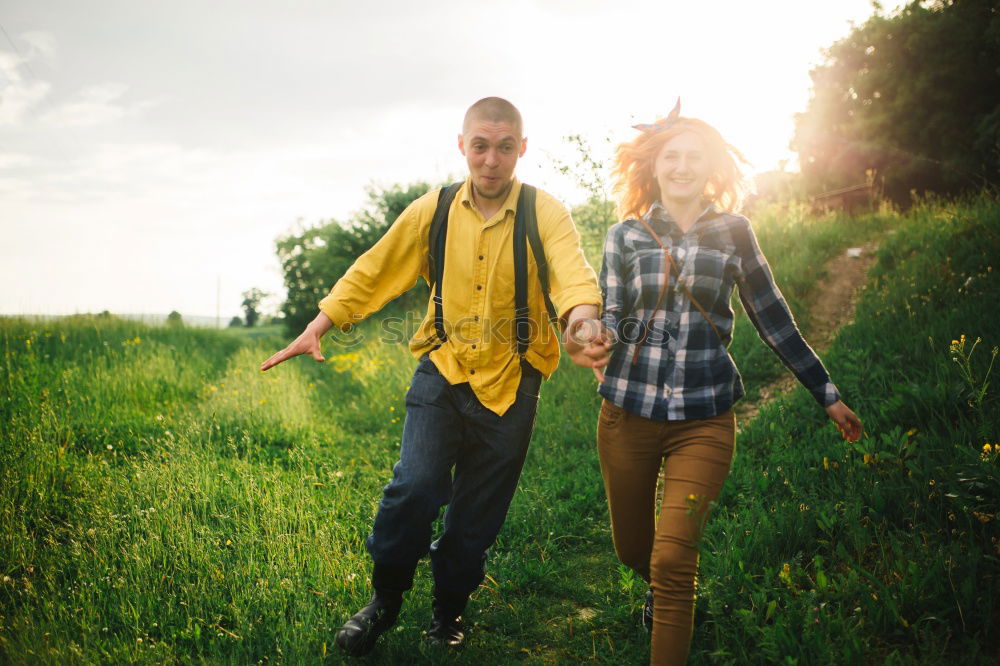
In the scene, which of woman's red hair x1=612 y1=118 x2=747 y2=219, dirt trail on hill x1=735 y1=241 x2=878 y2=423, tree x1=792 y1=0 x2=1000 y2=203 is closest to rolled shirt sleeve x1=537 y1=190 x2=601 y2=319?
woman's red hair x1=612 y1=118 x2=747 y2=219

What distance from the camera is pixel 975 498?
2.77m

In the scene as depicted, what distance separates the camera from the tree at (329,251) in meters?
14.9

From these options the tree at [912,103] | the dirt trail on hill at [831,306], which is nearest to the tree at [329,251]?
the dirt trail on hill at [831,306]

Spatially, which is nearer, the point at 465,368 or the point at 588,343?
the point at 588,343

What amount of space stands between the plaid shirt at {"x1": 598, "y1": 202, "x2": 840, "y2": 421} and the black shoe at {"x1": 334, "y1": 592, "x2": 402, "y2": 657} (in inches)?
57.6

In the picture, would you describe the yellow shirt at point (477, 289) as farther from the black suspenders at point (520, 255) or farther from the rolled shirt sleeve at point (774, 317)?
the rolled shirt sleeve at point (774, 317)

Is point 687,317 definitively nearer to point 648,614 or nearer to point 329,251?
point 648,614

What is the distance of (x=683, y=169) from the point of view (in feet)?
8.66

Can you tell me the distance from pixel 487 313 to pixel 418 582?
1895 millimetres

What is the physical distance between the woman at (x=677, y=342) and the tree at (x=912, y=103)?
1789 centimetres

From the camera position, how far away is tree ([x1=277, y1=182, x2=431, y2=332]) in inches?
587

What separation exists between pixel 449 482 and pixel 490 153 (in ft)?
5.18

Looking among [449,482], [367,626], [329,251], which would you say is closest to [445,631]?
[367,626]

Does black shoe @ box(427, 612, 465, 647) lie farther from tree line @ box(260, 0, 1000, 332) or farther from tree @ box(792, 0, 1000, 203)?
tree @ box(792, 0, 1000, 203)
